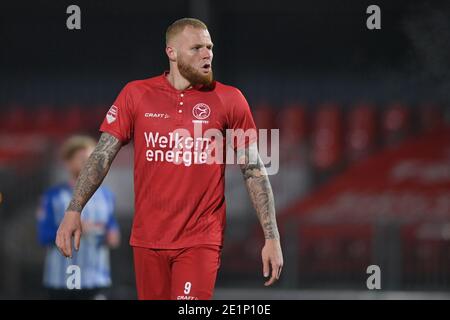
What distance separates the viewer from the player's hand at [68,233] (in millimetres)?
5043

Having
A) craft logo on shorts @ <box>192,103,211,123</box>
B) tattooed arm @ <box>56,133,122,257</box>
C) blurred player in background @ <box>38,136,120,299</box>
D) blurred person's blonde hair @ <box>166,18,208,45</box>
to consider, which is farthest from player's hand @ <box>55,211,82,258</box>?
blurred player in background @ <box>38,136,120,299</box>

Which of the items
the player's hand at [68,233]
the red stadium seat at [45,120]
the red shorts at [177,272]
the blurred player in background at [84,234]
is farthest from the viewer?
the red stadium seat at [45,120]

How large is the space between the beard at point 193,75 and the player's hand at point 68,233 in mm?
871

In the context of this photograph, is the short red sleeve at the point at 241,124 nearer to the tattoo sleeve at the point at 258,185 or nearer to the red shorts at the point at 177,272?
the tattoo sleeve at the point at 258,185

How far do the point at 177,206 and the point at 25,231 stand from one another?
835cm

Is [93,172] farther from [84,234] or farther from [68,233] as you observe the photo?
[84,234]

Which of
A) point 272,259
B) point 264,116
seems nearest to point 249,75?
point 264,116

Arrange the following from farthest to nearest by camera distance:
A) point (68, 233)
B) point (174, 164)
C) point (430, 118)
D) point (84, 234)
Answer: point (430, 118) → point (84, 234) → point (174, 164) → point (68, 233)

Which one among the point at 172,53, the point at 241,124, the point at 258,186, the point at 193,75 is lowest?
the point at 258,186

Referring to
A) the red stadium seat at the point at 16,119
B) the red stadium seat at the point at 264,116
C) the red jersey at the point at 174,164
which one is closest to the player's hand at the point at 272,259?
the red jersey at the point at 174,164

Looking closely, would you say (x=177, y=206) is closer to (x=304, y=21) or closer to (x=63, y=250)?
(x=63, y=250)

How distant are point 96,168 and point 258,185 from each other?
31.8 inches

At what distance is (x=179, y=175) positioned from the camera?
5293mm
